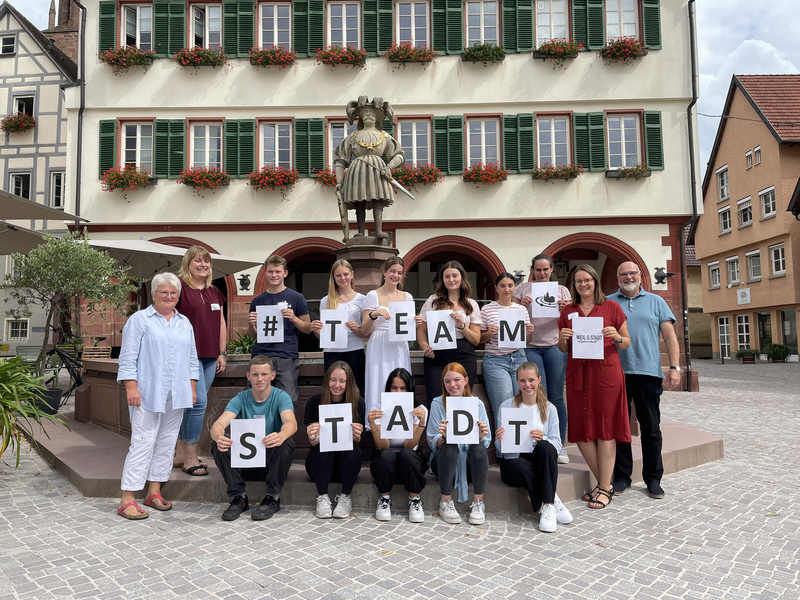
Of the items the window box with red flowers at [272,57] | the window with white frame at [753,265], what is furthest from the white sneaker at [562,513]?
the window with white frame at [753,265]

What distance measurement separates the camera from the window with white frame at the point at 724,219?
2811 centimetres

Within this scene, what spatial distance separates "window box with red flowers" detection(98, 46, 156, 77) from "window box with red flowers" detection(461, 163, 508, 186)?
8.51m

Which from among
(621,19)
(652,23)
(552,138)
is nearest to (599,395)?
(552,138)

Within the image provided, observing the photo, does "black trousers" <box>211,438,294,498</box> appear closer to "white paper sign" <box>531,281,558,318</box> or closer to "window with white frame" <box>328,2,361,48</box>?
"white paper sign" <box>531,281,558,318</box>

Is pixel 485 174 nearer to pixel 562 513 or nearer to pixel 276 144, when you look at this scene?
pixel 276 144

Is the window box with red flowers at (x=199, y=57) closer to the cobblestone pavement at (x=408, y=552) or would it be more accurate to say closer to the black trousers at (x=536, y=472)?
the cobblestone pavement at (x=408, y=552)

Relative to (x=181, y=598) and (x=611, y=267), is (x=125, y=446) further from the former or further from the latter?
(x=611, y=267)

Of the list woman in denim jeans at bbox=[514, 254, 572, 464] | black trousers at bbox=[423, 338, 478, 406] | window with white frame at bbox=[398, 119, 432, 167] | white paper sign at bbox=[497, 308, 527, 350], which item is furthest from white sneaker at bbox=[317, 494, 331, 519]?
window with white frame at bbox=[398, 119, 432, 167]

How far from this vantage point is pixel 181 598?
3.01 metres

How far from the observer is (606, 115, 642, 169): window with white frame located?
15.3m

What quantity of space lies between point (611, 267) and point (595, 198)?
109 inches

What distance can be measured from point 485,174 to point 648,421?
10.8 m

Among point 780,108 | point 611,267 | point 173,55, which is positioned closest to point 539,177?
point 611,267

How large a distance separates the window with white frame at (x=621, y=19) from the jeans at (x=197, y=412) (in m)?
14.4
